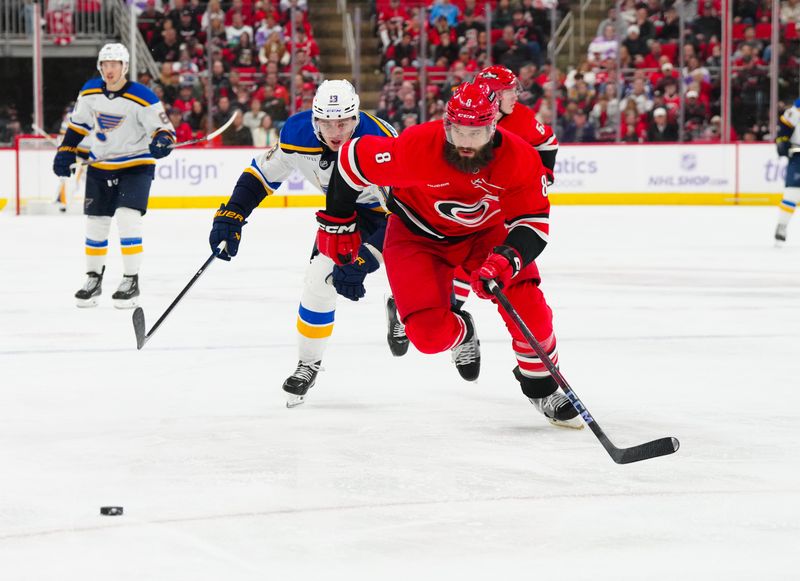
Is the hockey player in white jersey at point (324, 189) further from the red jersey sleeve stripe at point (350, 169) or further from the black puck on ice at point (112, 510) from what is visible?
the black puck on ice at point (112, 510)

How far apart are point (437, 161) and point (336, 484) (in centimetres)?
90

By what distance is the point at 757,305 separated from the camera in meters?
6.00

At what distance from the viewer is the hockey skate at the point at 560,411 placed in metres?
3.43

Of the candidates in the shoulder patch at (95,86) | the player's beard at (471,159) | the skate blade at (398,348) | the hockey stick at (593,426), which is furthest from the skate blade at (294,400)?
the shoulder patch at (95,86)

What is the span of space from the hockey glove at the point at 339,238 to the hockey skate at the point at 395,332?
2.03ft

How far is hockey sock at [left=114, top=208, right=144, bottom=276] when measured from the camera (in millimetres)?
6262

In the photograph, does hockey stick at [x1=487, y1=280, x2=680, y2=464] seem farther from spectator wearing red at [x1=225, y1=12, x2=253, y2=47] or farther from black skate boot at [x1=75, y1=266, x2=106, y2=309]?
spectator wearing red at [x1=225, y1=12, x2=253, y2=47]

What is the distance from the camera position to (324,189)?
159 inches

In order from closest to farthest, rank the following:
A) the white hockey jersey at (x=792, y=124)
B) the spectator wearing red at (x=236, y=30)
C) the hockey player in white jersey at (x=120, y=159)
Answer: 1. the hockey player in white jersey at (x=120, y=159)
2. the white hockey jersey at (x=792, y=124)
3. the spectator wearing red at (x=236, y=30)

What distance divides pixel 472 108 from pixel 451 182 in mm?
260

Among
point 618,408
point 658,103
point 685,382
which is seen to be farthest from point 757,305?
point 658,103

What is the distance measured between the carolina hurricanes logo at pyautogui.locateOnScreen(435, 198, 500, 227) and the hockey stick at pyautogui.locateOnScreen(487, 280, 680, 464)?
0.92 feet

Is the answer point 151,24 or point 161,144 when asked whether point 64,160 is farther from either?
point 151,24

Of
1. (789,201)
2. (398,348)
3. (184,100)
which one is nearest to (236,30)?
(184,100)
